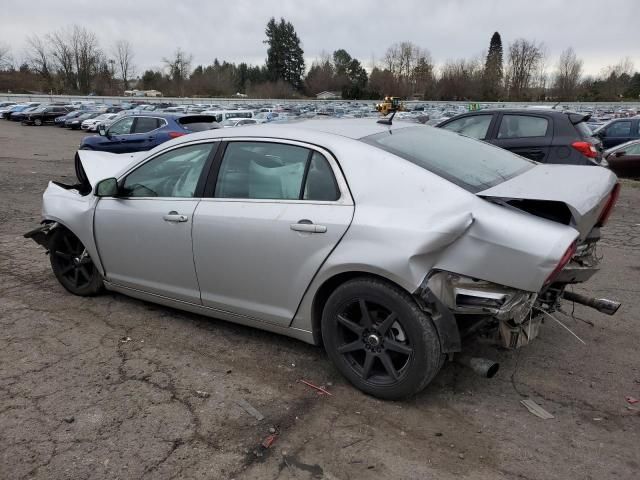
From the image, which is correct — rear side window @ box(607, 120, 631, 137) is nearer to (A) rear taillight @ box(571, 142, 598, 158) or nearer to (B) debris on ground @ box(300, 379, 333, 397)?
(A) rear taillight @ box(571, 142, 598, 158)

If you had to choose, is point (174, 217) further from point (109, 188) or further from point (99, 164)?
point (99, 164)

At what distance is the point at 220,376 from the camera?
3.50 m

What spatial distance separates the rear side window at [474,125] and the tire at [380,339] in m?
6.67

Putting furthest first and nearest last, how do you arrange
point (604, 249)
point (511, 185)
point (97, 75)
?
point (97, 75)
point (604, 249)
point (511, 185)

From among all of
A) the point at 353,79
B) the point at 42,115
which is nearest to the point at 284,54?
the point at 353,79

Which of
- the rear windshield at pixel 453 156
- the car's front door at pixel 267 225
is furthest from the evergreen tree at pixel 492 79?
the car's front door at pixel 267 225

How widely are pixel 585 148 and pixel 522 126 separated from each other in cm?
107

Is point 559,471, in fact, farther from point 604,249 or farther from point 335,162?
point 604,249

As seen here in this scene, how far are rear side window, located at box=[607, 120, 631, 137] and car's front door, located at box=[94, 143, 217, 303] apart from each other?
51.7 ft

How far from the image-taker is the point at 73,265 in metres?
4.88

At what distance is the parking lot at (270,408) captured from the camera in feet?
8.66

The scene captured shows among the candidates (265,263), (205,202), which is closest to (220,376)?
(265,263)

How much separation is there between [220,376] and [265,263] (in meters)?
0.81

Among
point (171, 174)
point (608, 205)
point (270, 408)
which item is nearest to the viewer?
point (270, 408)
